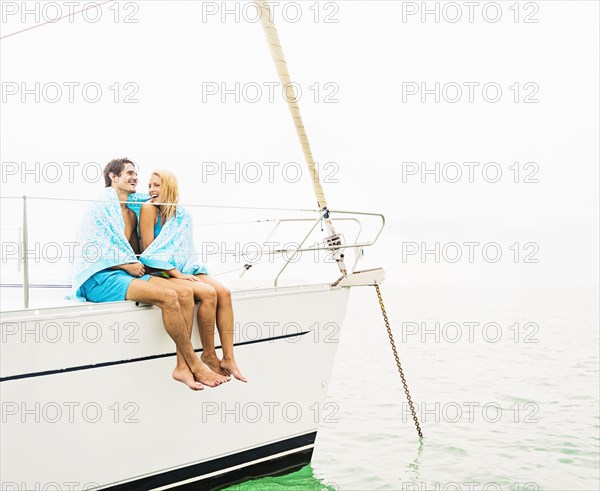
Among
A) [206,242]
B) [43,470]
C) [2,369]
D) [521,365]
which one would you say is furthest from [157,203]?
[521,365]

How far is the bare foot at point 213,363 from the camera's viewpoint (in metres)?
4.81

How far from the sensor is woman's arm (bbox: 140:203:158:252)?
466cm

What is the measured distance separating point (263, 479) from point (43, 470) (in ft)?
6.76

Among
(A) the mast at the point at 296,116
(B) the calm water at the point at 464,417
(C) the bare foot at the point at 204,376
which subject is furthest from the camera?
(B) the calm water at the point at 464,417

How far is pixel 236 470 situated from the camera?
5.47m

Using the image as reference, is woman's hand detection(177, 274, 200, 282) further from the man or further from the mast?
the mast

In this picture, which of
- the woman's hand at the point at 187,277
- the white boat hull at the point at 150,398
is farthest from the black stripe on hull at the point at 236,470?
the woman's hand at the point at 187,277

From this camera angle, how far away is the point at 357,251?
19.5ft

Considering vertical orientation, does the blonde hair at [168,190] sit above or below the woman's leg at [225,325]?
above

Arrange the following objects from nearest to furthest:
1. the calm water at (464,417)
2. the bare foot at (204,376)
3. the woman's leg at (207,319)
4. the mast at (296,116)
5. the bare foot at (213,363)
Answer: the bare foot at (204,376) < the woman's leg at (207,319) < the bare foot at (213,363) < the mast at (296,116) < the calm water at (464,417)

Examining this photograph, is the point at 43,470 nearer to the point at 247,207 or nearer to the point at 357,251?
the point at 247,207

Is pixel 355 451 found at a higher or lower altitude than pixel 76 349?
lower

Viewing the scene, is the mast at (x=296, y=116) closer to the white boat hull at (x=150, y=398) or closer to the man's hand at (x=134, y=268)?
the white boat hull at (x=150, y=398)

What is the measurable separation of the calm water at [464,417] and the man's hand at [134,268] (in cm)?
215
